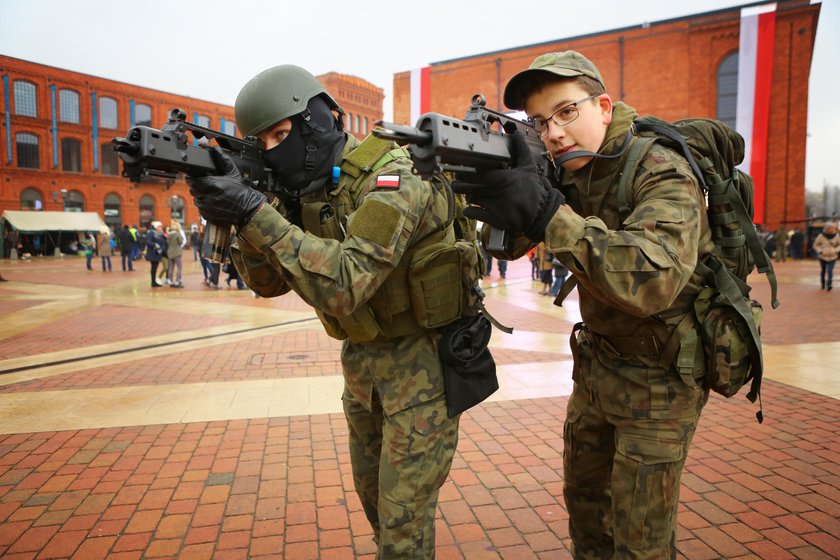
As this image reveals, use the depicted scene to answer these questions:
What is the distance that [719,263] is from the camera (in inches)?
76.2

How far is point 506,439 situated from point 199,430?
2542 mm

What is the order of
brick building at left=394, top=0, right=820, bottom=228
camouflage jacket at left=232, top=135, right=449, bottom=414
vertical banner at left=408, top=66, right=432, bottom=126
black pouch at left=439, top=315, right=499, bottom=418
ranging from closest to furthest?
camouflage jacket at left=232, top=135, right=449, bottom=414
black pouch at left=439, top=315, right=499, bottom=418
brick building at left=394, top=0, right=820, bottom=228
vertical banner at left=408, top=66, right=432, bottom=126

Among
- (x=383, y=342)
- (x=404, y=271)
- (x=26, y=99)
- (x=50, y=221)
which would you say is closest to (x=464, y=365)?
(x=383, y=342)

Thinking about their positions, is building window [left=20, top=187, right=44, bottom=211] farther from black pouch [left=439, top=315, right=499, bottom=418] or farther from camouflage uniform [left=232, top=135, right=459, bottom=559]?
black pouch [left=439, top=315, right=499, bottom=418]

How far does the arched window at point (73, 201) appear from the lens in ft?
131

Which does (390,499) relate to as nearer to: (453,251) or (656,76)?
(453,251)

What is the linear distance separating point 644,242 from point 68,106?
48947 mm

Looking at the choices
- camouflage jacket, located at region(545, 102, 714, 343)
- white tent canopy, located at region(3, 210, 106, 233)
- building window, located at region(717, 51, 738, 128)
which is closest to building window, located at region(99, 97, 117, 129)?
white tent canopy, located at region(3, 210, 106, 233)

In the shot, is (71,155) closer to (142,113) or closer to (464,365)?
(142,113)

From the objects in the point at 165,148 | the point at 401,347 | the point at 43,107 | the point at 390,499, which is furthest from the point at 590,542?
the point at 43,107

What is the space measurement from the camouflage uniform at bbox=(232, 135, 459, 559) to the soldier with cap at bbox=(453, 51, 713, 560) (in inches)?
14.1

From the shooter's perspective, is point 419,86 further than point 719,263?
Yes

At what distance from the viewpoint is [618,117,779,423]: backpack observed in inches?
74.2

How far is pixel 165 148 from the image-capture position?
172cm
